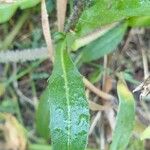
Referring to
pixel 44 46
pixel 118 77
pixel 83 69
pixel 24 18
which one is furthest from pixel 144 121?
pixel 24 18

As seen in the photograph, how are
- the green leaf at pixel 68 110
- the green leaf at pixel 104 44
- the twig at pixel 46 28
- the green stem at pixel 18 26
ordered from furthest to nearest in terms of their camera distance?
the green stem at pixel 18 26
the green leaf at pixel 104 44
the twig at pixel 46 28
the green leaf at pixel 68 110

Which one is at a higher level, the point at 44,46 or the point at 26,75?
the point at 44,46

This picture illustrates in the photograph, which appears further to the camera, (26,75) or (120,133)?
(26,75)

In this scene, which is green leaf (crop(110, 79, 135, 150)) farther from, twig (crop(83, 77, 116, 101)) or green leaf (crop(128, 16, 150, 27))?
green leaf (crop(128, 16, 150, 27))

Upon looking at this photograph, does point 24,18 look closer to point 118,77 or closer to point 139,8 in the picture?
point 118,77

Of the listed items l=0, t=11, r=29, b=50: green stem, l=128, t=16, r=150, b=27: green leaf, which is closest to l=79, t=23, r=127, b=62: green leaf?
l=128, t=16, r=150, b=27: green leaf

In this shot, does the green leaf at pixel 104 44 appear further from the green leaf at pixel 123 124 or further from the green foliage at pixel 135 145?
the green foliage at pixel 135 145

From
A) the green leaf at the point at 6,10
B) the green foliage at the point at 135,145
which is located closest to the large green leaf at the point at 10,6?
the green leaf at the point at 6,10
